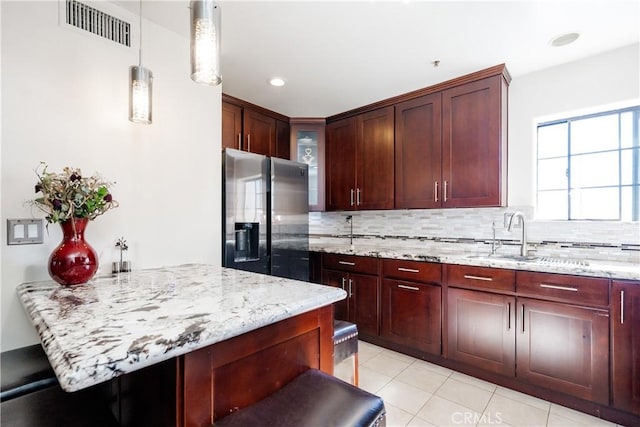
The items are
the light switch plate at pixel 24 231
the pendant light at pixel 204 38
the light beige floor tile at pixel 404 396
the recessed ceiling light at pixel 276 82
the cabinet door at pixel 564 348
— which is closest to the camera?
the pendant light at pixel 204 38

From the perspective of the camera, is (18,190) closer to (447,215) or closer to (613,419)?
(447,215)

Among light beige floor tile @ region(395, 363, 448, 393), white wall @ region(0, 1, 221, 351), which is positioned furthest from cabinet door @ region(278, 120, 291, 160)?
light beige floor tile @ region(395, 363, 448, 393)

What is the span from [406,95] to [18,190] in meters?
2.94

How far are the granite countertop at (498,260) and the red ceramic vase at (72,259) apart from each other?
7.00 ft

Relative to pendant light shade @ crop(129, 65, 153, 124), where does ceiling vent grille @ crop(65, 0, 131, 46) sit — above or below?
above

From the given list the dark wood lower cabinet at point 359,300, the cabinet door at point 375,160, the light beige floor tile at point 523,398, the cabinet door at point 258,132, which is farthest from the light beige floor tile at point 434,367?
the cabinet door at point 258,132

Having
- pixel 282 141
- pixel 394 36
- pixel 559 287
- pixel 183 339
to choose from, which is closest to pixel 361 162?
pixel 282 141

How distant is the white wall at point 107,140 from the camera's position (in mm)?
1461

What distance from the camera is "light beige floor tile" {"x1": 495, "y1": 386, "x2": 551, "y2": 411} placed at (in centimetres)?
200

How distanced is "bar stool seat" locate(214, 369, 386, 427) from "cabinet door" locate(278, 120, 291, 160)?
2.81 metres

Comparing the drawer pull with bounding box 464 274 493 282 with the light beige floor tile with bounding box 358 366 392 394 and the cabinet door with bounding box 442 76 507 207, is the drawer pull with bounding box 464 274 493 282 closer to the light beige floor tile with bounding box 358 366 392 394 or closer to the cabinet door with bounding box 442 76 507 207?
the cabinet door with bounding box 442 76 507 207

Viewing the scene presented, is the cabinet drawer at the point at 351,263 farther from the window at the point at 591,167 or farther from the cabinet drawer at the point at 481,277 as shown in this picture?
the window at the point at 591,167

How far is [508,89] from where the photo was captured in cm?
273

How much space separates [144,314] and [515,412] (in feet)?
7.31
